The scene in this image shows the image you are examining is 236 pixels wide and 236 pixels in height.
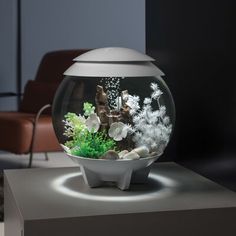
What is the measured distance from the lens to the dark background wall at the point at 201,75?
1572mm

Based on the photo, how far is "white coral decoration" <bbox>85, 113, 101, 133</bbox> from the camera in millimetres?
1563

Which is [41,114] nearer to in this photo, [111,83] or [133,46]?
[133,46]

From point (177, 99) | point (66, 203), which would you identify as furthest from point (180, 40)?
point (66, 203)

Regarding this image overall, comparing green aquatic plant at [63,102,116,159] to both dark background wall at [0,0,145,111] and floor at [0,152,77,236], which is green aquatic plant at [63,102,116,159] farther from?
dark background wall at [0,0,145,111]

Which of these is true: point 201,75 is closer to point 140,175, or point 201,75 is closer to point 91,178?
point 140,175

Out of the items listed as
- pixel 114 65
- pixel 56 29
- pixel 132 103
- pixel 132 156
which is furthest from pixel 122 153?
pixel 56 29

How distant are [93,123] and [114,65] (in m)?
0.17

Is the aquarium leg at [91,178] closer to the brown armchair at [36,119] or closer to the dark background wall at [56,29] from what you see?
the brown armchair at [36,119]

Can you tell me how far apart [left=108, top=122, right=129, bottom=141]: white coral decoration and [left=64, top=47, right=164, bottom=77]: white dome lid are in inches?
5.4

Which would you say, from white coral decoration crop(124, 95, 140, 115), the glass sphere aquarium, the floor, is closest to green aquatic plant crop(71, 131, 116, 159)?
the glass sphere aquarium

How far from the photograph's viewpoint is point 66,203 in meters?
1.41

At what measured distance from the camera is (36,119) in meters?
3.82

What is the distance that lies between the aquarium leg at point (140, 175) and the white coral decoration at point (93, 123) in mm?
178

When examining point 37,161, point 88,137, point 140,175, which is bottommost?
point 37,161
